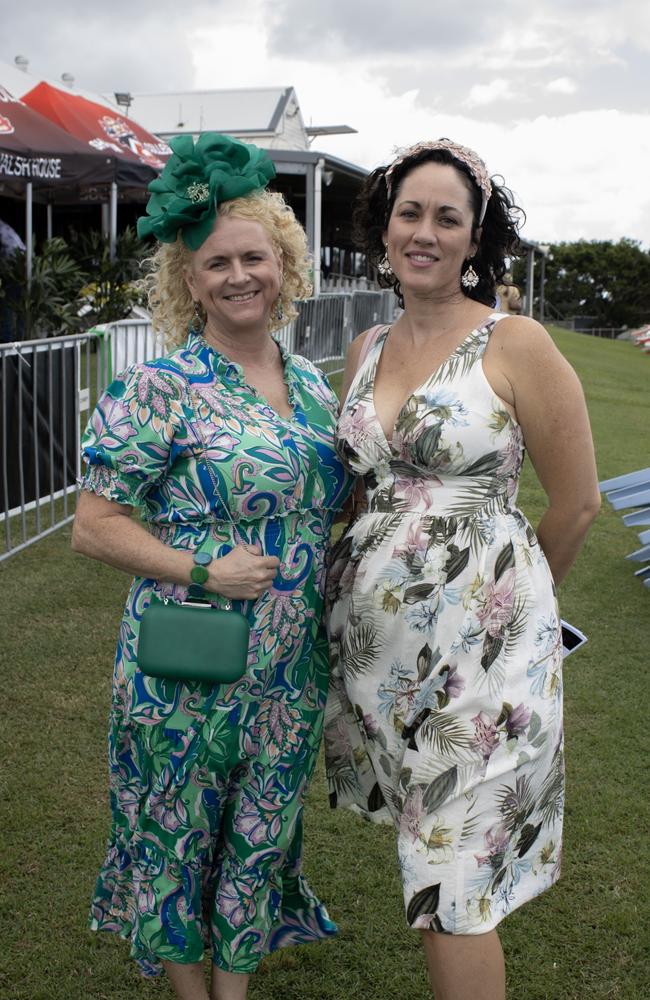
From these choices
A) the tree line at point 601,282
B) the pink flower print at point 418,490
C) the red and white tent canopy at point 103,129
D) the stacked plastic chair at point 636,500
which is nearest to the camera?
the pink flower print at point 418,490

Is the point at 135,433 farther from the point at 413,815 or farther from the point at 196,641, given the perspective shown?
the point at 413,815

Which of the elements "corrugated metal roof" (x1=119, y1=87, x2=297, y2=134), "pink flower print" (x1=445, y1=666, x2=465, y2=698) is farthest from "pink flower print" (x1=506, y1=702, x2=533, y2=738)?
"corrugated metal roof" (x1=119, y1=87, x2=297, y2=134)

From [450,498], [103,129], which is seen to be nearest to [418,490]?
[450,498]

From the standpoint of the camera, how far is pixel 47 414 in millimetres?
6637

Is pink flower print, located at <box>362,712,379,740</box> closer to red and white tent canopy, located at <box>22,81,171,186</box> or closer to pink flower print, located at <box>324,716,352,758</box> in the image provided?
pink flower print, located at <box>324,716,352,758</box>

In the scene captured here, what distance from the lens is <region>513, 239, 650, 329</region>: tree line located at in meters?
67.6

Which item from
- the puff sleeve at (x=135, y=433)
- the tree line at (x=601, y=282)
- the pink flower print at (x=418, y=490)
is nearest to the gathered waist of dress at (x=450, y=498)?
the pink flower print at (x=418, y=490)

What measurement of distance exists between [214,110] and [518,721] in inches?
1134

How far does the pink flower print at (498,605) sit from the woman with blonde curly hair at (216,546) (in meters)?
0.43

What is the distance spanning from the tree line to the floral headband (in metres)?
65.6

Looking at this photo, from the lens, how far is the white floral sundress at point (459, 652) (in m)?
2.15

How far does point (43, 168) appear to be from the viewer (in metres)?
11.8

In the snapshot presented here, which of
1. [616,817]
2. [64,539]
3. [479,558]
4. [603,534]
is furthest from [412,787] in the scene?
[603,534]

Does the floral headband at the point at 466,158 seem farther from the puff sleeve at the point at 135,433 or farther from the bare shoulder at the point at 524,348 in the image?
the puff sleeve at the point at 135,433
